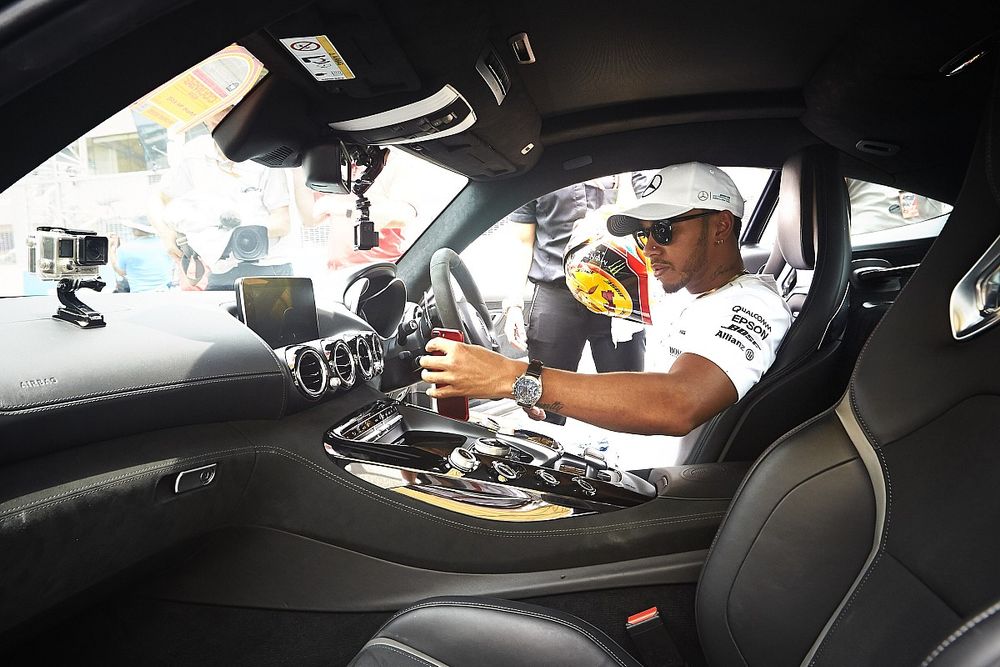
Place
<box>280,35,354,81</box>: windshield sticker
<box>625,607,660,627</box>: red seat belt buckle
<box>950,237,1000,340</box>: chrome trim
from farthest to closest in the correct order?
<box>625,607,660,627</box>: red seat belt buckle → <box>280,35,354,81</box>: windshield sticker → <box>950,237,1000,340</box>: chrome trim

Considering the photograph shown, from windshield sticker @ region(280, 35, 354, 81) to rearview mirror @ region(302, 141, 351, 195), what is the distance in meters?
0.28

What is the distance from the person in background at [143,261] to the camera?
1.34 metres

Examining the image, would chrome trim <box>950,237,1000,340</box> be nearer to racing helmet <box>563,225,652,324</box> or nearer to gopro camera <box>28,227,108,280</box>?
gopro camera <box>28,227,108,280</box>

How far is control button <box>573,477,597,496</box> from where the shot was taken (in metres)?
1.32

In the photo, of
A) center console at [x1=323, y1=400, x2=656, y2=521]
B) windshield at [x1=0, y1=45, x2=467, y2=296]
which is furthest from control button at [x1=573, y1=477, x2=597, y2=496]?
windshield at [x1=0, y1=45, x2=467, y2=296]

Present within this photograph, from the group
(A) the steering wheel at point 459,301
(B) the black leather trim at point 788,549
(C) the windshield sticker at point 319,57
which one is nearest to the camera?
(B) the black leather trim at point 788,549

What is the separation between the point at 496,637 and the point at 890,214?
1.70 m

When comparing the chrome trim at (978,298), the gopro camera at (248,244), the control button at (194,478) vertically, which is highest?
the chrome trim at (978,298)

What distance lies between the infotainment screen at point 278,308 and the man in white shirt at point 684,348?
0.29m

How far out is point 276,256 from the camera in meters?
1.46

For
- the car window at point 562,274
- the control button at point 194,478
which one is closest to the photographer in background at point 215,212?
the control button at point 194,478

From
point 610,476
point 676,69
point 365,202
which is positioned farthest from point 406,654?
point 676,69

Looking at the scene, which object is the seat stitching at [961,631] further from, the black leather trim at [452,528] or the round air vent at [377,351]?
the round air vent at [377,351]

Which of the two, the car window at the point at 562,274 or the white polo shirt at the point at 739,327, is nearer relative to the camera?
the white polo shirt at the point at 739,327
